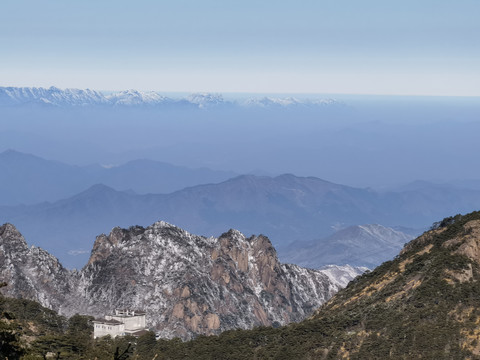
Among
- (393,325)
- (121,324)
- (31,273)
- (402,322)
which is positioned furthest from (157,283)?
(402,322)

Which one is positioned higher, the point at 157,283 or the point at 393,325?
the point at 157,283

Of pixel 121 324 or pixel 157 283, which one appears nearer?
pixel 121 324

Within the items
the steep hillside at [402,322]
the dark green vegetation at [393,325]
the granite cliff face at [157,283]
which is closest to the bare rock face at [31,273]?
the granite cliff face at [157,283]

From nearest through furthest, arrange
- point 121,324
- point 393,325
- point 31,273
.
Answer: point 393,325 → point 121,324 → point 31,273

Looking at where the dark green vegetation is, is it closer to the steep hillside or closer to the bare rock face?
the steep hillside

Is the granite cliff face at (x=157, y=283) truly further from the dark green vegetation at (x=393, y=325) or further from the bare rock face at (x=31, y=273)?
the dark green vegetation at (x=393, y=325)

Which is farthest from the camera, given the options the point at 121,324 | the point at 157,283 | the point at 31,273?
the point at 31,273

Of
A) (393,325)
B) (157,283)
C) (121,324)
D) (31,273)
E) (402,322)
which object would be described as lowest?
(393,325)

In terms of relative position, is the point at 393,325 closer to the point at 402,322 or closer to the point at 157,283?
the point at 402,322

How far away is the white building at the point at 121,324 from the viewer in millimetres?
127688

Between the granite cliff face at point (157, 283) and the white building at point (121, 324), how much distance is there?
21770 millimetres

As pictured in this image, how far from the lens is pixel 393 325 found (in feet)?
286

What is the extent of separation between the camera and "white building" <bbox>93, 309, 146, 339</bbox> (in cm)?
12769

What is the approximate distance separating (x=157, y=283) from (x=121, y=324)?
46517 mm
